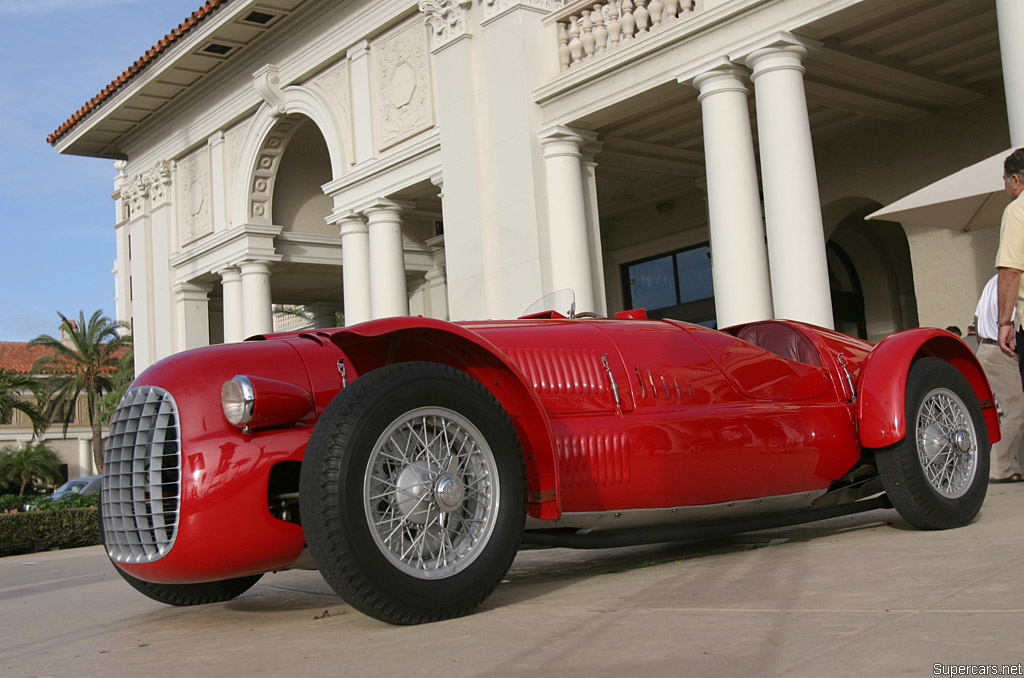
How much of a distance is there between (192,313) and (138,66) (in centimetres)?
542

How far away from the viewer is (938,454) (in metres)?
4.73

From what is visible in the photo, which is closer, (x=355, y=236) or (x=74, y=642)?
(x=74, y=642)

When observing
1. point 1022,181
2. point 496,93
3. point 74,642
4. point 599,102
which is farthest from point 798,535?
point 496,93

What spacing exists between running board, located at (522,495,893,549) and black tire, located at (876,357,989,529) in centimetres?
21

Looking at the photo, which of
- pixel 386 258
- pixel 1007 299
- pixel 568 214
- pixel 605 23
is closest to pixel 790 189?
pixel 568 214

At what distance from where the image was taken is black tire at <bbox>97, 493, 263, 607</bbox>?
413 cm

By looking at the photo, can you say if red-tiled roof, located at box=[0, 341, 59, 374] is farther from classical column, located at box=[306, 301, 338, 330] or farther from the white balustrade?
the white balustrade

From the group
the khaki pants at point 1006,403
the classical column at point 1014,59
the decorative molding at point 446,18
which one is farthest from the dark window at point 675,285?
the khaki pants at point 1006,403

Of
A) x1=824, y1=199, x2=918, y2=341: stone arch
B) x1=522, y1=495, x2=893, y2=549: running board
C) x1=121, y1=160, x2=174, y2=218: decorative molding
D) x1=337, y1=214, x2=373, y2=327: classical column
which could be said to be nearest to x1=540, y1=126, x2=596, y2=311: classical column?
x1=337, y1=214, x2=373, y2=327: classical column

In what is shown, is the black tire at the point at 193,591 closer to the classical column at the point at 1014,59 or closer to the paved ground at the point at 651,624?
the paved ground at the point at 651,624

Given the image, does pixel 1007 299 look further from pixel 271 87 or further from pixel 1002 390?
pixel 271 87

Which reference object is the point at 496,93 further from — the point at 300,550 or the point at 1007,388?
the point at 300,550

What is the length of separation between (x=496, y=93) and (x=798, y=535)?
927 cm

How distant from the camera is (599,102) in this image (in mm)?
12188
